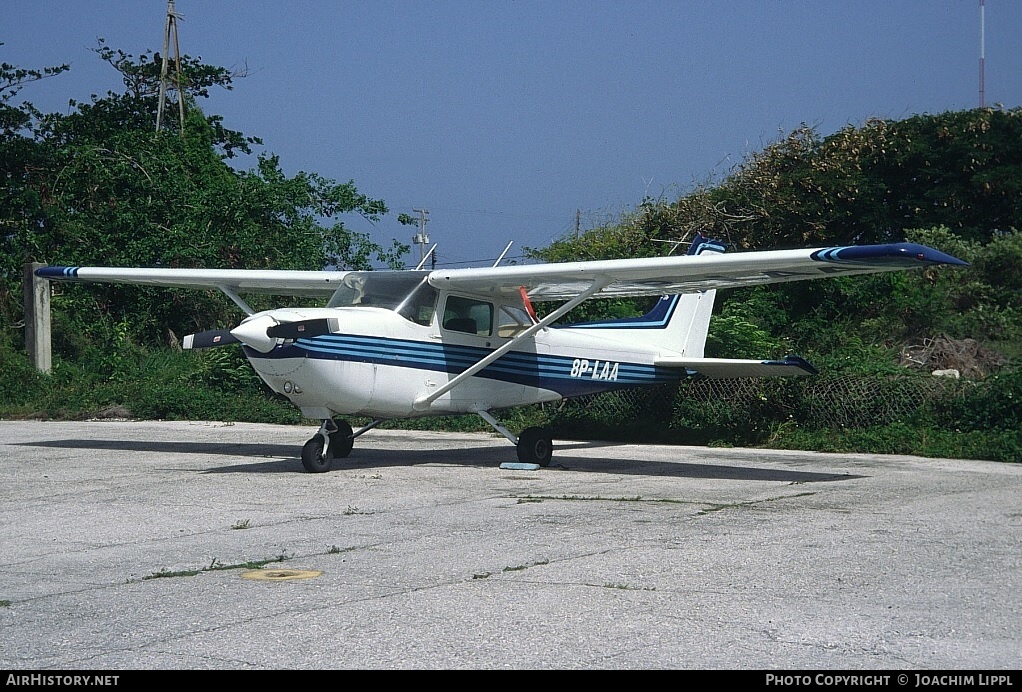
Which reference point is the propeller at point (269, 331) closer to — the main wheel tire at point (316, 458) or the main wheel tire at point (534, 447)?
the main wheel tire at point (316, 458)

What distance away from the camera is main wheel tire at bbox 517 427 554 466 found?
40.9 feet

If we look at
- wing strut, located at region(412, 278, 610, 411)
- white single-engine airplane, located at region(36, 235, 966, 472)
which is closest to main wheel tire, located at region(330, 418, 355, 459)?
white single-engine airplane, located at region(36, 235, 966, 472)

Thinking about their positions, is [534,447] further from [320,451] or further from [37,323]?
[37,323]

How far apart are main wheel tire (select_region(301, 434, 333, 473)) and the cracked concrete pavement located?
171 mm

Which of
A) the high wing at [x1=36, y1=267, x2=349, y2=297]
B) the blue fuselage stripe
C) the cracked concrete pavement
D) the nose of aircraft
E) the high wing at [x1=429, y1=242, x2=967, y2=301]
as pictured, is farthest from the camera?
the high wing at [x1=36, y1=267, x2=349, y2=297]

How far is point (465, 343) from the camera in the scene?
1251cm

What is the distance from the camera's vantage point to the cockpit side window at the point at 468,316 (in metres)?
12.4

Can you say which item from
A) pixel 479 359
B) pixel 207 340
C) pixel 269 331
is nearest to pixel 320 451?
pixel 269 331

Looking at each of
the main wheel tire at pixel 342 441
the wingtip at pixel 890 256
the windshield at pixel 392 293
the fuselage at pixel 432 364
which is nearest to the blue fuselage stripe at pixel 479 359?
the fuselage at pixel 432 364

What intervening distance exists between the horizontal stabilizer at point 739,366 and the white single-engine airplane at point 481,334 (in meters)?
0.02

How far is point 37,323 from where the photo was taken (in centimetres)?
2186

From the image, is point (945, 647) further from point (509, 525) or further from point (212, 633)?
point (509, 525)

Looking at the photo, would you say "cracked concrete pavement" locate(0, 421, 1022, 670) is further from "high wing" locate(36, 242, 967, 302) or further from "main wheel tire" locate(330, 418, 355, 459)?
"high wing" locate(36, 242, 967, 302)

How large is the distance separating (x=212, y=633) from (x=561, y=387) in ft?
29.8
